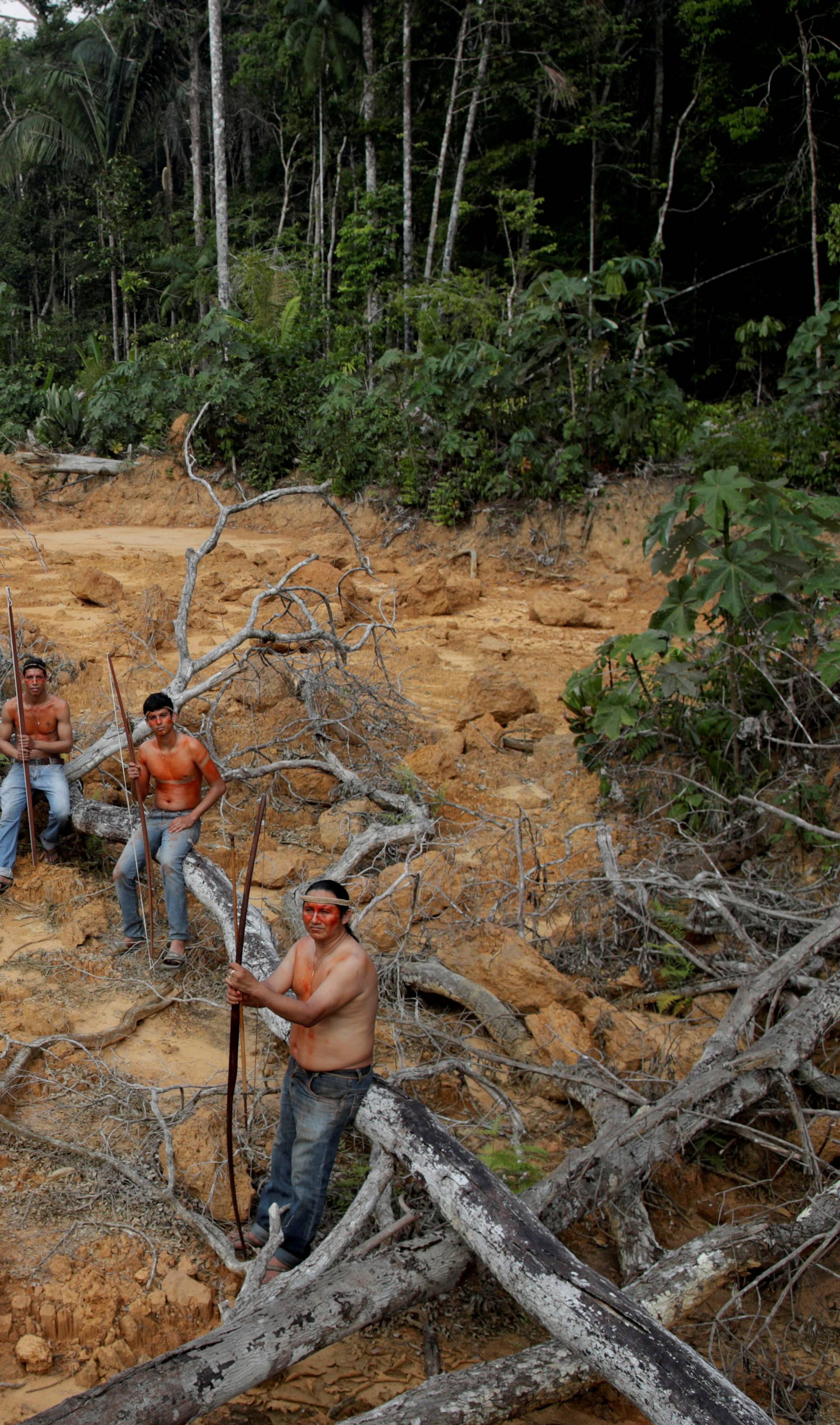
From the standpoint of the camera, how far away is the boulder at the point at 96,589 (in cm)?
938

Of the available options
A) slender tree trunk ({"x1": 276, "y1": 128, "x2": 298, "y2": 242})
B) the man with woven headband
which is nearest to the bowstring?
the man with woven headband

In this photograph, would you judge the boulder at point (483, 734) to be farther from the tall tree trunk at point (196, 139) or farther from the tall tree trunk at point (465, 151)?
the tall tree trunk at point (196, 139)

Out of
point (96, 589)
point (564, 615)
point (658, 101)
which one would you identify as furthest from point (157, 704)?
point (658, 101)

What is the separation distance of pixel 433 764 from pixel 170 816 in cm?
212

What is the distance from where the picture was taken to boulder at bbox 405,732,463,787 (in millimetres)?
6922

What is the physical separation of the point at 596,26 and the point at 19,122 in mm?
12984

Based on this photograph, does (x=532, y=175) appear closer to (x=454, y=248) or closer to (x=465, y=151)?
(x=454, y=248)

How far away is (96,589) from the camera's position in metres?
9.38

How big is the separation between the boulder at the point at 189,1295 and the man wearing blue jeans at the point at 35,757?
2.88 metres

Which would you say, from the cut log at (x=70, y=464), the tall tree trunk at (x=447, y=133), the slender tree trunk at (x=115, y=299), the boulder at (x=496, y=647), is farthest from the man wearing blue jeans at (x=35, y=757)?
the slender tree trunk at (x=115, y=299)

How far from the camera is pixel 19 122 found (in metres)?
22.5

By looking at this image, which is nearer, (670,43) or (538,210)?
(538,210)

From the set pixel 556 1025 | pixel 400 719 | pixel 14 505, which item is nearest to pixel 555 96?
pixel 14 505

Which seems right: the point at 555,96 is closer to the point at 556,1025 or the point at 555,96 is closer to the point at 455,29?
the point at 455,29
